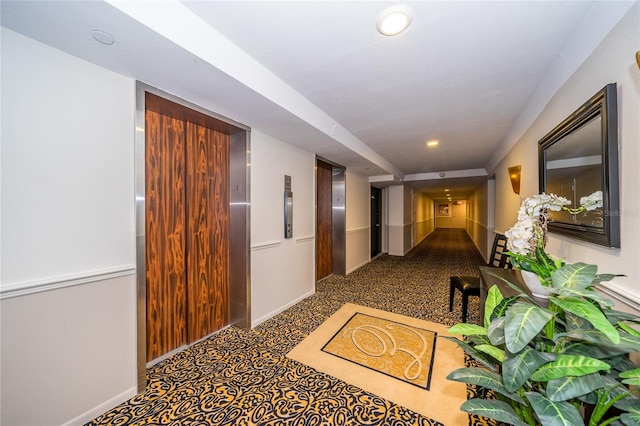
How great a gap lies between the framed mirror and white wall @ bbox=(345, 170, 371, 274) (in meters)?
3.55

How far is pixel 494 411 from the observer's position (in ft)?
2.88

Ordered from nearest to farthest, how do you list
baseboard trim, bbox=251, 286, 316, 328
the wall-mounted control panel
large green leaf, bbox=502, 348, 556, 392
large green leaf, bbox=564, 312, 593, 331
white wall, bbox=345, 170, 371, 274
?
large green leaf, bbox=502, 348, 556, 392 < large green leaf, bbox=564, 312, 593, 331 < baseboard trim, bbox=251, 286, 316, 328 < the wall-mounted control panel < white wall, bbox=345, 170, 371, 274

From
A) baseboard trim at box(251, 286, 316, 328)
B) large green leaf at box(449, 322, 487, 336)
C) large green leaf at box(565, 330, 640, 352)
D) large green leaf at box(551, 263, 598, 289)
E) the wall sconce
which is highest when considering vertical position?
the wall sconce

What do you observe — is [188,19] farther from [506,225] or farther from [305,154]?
[506,225]

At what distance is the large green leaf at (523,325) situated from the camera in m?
0.78

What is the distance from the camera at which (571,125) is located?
5.06 ft

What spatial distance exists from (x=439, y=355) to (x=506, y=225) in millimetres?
2749

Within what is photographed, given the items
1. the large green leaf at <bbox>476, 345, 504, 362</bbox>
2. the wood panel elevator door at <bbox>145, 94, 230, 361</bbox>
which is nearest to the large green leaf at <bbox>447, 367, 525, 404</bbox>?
the large green leaf at <bbox>476, 345, 504, 362</bbox>

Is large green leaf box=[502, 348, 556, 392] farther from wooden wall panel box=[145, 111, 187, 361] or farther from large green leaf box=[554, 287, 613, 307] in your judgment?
wooden wall panel box=[145, 111, 187, 361]

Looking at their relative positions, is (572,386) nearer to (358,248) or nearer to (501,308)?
(501,308)

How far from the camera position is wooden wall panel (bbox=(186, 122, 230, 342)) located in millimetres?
2422

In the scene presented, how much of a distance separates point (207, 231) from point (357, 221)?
3.74m

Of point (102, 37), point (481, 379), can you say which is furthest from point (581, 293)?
point (102, 37)

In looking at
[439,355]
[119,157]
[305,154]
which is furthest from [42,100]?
[439,355]
